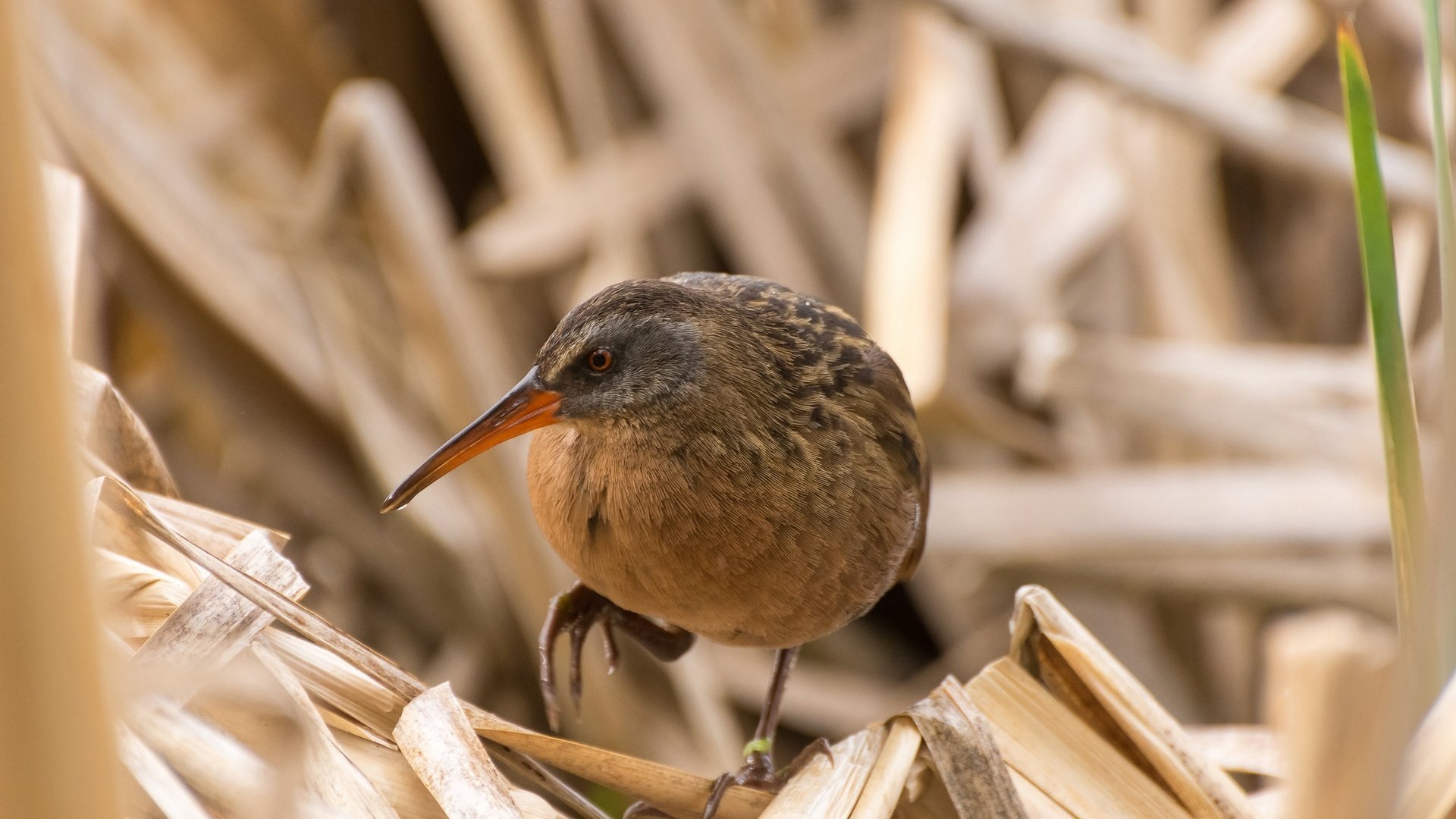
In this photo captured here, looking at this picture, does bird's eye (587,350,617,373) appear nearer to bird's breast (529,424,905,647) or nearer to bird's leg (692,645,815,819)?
bird's breast (529,424,905,647)

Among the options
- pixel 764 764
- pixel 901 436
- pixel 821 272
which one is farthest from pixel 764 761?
pixel 821 272

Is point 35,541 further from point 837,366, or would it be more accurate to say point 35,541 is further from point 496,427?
point 837,366

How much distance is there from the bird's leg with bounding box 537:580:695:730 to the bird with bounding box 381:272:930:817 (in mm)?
128

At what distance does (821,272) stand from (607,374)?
1.61 metres

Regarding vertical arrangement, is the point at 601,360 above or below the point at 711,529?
above

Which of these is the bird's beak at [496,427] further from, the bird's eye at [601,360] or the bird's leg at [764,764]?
the bird's leg at [764,764]

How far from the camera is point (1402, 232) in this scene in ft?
8.72

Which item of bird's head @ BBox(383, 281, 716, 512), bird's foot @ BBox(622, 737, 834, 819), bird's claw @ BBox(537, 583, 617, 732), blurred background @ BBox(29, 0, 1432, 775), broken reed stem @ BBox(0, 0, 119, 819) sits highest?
blurred background @ BBox(29, 0, 1432, 775)

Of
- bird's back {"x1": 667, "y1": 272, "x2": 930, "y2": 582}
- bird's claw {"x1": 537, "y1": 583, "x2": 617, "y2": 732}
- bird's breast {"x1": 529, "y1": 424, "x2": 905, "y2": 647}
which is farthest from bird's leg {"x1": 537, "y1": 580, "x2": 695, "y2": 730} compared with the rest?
bird's back {"x1": 667, "y1": 272, "x2": 930, "y2": 582}

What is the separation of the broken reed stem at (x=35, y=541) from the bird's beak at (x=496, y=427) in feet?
2.56

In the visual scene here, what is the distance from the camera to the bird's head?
1.48 m

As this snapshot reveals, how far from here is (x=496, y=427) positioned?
1483 mm

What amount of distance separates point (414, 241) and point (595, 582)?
120 centimetres

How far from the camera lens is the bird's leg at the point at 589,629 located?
174 cm
